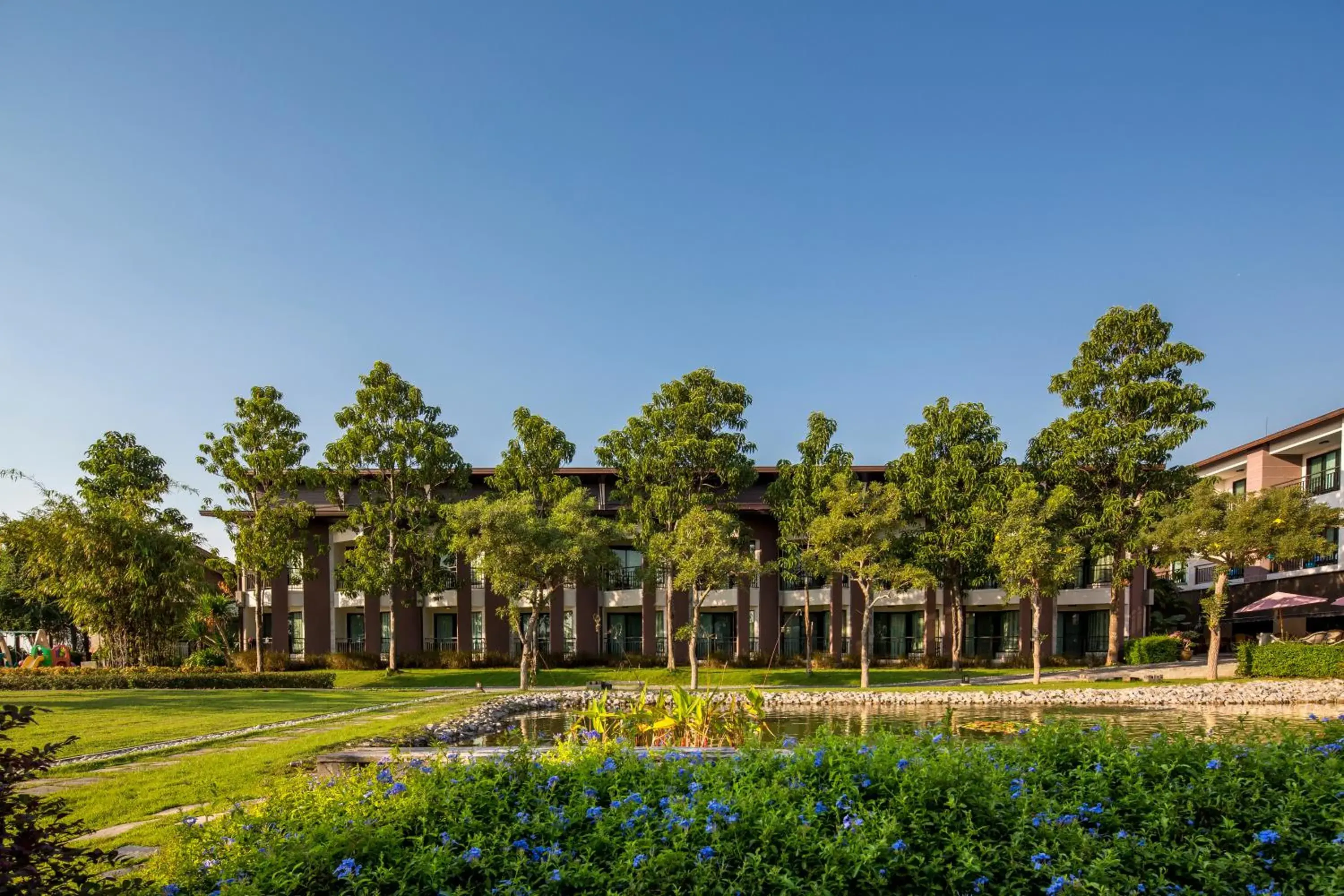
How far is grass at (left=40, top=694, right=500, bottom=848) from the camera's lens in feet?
19.4

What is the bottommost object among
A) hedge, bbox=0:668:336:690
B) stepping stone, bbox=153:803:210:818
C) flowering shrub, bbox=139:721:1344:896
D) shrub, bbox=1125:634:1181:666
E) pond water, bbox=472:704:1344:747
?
shrub, bbox=1125:634:1181:666

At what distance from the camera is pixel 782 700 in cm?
2023

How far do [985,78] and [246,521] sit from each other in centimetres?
2570

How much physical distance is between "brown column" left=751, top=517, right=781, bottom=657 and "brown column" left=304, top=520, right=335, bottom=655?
17.1 m

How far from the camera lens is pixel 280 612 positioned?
31938mm

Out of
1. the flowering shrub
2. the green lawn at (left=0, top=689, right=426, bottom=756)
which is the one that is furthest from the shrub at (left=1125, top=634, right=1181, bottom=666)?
the flowering shrub

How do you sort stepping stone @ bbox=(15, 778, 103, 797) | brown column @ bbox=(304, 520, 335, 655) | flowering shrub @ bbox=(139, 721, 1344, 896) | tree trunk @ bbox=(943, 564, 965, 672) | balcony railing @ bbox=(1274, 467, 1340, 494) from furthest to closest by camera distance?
brown column @ bbox=(304, 520, 335, 655) → balcony railing @ bbox=(1274, 467, 1340, 494) → tree trunk @ bbox=(943, 564, 965, 672) → stepping stone @ bbox=(15, 778, 103, 797) → flowering shrub @ bbox=(139, 721, 1344, 896)

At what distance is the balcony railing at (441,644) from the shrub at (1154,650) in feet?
82.7

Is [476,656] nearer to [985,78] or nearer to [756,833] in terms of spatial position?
[985,78]

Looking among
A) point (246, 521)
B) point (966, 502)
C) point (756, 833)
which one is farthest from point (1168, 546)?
point (246, 521)

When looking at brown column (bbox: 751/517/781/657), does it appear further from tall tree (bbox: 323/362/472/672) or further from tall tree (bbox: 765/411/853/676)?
tall tree (bbox: 323/362/472/672)

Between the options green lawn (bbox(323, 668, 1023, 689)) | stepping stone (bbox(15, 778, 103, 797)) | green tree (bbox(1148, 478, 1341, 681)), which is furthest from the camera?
green lawn (bbox(323, 668, 1023, 689))

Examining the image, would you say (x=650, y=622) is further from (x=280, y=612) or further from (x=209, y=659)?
(x=209, y=659)

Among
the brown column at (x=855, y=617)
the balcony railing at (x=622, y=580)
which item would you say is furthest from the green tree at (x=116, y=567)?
the brown column at (x=855, y=617)
